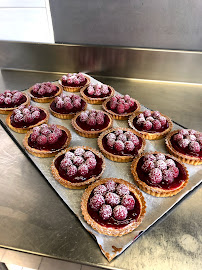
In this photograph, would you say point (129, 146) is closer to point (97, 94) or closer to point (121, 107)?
point (121, 107)

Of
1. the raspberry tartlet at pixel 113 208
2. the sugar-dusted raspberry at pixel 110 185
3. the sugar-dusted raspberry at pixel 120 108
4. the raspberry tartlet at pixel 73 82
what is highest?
the raspberry tartlet at pixel 73 82

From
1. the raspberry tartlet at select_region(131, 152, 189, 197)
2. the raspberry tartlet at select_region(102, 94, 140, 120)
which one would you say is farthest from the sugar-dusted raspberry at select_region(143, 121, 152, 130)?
the raspberry tartlet at select_region(131, 152, 189, 197)

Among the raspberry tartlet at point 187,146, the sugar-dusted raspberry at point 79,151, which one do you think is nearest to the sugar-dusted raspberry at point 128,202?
the sugar-dusted raspberry at point 79,151

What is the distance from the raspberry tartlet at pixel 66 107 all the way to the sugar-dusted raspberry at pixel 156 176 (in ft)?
3.62

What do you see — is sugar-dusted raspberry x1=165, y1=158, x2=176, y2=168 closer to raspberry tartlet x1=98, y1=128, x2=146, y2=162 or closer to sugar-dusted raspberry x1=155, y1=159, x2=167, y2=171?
sugar-dusted raspberry x1=155, y1=159, x2=167, y2=171

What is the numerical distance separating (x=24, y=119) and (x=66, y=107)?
0.44 meters

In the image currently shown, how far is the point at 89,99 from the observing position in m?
2.56

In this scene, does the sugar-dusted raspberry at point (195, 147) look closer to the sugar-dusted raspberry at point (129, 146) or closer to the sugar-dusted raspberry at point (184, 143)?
the sugar-dusted raspberry at point (184, 143)

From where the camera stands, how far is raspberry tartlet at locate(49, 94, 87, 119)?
2.36 metres

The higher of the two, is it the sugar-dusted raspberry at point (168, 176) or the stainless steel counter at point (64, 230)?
the sugar-dusted raspberry at point (168, 176)

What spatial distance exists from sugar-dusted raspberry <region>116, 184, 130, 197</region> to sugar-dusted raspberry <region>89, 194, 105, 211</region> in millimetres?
119

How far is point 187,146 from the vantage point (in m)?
1.86

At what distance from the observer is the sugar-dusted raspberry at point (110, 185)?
4.92 feet

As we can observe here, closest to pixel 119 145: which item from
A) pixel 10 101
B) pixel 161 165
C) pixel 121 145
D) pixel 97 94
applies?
pixel 121 145
